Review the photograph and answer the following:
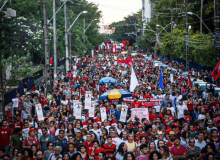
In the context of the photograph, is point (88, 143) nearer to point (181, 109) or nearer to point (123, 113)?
point (123, 113)

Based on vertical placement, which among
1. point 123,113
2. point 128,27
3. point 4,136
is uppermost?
point 128,27

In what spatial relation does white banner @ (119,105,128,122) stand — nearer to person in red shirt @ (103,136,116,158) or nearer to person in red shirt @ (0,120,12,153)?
person in red shirt @ (0,120,12,153)

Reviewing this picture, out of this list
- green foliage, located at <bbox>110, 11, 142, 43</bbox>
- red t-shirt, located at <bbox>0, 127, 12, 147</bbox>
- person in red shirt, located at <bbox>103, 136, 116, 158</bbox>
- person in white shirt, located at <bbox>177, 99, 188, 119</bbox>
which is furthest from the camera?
green foliage, located at <bbox>110, 11, 142, 43</bbox>

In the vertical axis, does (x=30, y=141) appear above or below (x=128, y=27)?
below

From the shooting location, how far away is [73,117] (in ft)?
50.4

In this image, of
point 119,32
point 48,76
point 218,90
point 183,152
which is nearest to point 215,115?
point 183,152

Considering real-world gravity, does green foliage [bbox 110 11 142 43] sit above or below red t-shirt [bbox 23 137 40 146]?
above

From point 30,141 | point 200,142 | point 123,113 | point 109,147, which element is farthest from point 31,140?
point 200,142

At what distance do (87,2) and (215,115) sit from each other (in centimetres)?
6715

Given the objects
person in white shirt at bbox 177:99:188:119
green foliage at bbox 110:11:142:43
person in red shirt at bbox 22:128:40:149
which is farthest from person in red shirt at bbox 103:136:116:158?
green foliage at bbox 110:11:142:43

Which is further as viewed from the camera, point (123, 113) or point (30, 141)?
point (123, 113)

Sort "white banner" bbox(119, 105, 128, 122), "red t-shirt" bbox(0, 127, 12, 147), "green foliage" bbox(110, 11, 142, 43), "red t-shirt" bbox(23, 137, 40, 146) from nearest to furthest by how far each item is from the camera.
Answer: "red t-shirt" bbox(23, 137, 40, 146), "red t-shirt" bbox(0, 127, 12, 147), "white banner" bbox(119, 105, 128, 122), "green foliage" bbox(110, 11, 142, 43)

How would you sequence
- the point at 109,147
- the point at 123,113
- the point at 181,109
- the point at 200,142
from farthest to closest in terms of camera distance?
the point at 181,109 < the point at 123,113 < the point at 200,142 < the point at 109,147

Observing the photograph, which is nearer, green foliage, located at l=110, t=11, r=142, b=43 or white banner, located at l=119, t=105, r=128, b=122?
white banner, located at l=119, t=105, r=128, b=122
